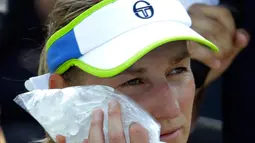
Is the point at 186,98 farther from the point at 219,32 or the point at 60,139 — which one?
the point at 219,32

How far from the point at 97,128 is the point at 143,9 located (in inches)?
13.4

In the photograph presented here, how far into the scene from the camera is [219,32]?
76.1 inches

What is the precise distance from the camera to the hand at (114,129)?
1153 mm

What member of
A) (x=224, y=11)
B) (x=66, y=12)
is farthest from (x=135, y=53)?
(x=224, y=11)

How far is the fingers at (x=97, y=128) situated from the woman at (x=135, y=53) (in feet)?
0.39

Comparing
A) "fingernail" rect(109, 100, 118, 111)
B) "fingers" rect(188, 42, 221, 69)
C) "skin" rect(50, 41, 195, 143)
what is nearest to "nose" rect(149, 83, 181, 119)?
"skin" rect(50, 41, 195, 143)

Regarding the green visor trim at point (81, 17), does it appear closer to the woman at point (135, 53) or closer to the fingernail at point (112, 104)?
the woman at point (135, 53)

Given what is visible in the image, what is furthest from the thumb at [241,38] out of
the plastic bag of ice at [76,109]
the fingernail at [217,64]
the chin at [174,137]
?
the plastic bag of ice at [76,109]

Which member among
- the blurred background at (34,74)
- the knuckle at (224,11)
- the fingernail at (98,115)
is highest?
the fingernail at (98,115)

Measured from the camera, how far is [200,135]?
217cm

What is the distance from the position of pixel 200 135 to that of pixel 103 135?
3.43ft

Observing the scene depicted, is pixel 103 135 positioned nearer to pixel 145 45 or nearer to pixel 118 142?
pixel 118 142

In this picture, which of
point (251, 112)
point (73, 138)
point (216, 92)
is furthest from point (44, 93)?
point (216, 92)

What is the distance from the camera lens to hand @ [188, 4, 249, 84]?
191 cm
